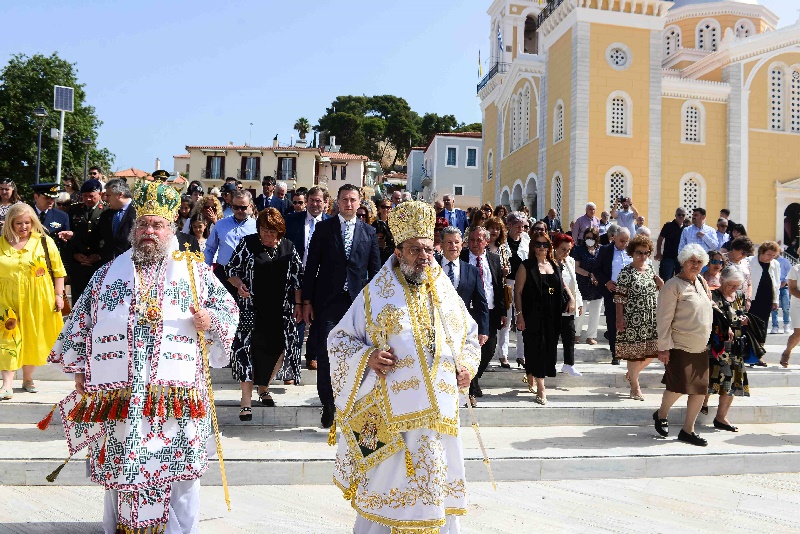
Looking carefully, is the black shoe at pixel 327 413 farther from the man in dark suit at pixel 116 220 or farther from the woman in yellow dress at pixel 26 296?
the woman in yellow dress at pixel 26 296

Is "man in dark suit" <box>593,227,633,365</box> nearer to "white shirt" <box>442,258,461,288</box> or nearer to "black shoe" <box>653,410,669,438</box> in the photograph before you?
"black shoe" <box>653,410,669,438</box>

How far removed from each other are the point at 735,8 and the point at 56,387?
40.8 m

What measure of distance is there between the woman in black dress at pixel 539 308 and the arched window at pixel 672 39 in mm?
35890

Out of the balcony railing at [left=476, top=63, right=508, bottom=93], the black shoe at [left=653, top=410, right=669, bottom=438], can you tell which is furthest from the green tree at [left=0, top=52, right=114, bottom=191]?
the black shoe at [left=653, top=410, right=669, bottom=438]

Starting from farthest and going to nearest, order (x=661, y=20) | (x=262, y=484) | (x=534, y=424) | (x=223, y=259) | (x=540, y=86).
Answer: (x=540, y=86) → (x=661, y=20) → (x=223, y=259) → (x=534, y=424) → (x=262, y=484)

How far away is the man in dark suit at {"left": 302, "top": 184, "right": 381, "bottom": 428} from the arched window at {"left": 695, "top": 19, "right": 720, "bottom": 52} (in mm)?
37832

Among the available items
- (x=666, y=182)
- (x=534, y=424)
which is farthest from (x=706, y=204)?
(x=534, y=424)

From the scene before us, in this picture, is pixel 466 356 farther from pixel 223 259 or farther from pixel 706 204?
pixel 706 204

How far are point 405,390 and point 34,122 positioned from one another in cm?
4886

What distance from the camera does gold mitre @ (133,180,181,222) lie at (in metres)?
4.09

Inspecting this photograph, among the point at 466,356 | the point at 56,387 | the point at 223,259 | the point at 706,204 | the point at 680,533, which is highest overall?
the point at 706,204

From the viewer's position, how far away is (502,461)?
234 inches

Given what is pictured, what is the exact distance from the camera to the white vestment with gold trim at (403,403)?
3.67 m

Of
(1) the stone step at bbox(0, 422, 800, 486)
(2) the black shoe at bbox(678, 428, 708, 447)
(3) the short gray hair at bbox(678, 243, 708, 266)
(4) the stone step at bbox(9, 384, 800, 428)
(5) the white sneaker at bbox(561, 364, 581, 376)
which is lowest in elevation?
(1) the stone step at bbox(0, 422, 800, 486)
